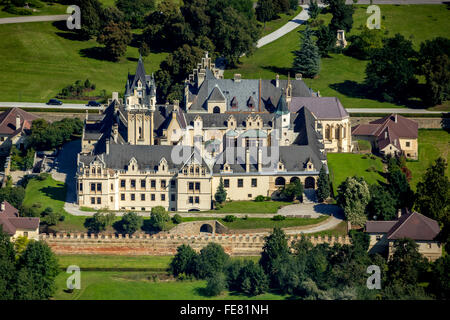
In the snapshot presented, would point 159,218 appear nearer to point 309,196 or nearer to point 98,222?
point 98,222

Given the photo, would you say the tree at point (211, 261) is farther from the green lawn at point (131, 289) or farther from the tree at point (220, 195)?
the tree at point (220, 195)

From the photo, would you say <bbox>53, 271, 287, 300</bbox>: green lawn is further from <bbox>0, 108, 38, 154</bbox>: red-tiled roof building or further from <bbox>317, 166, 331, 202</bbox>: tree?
<bbox>0, 108, 38, 154</bbox>: red-tiled roof building

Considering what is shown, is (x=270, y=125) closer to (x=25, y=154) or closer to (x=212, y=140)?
(x=212, y=140)

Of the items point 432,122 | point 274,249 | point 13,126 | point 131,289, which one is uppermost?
point 432,122

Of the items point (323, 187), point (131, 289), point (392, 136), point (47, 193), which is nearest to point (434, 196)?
point (323, 187)

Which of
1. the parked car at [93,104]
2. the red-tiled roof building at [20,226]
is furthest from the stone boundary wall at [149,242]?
the parked car at [93,104]

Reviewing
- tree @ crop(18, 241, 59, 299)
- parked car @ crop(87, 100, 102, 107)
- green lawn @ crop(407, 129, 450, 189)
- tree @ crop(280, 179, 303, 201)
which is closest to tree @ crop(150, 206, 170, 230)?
tree @ crop(18, 241, 59, 299)
